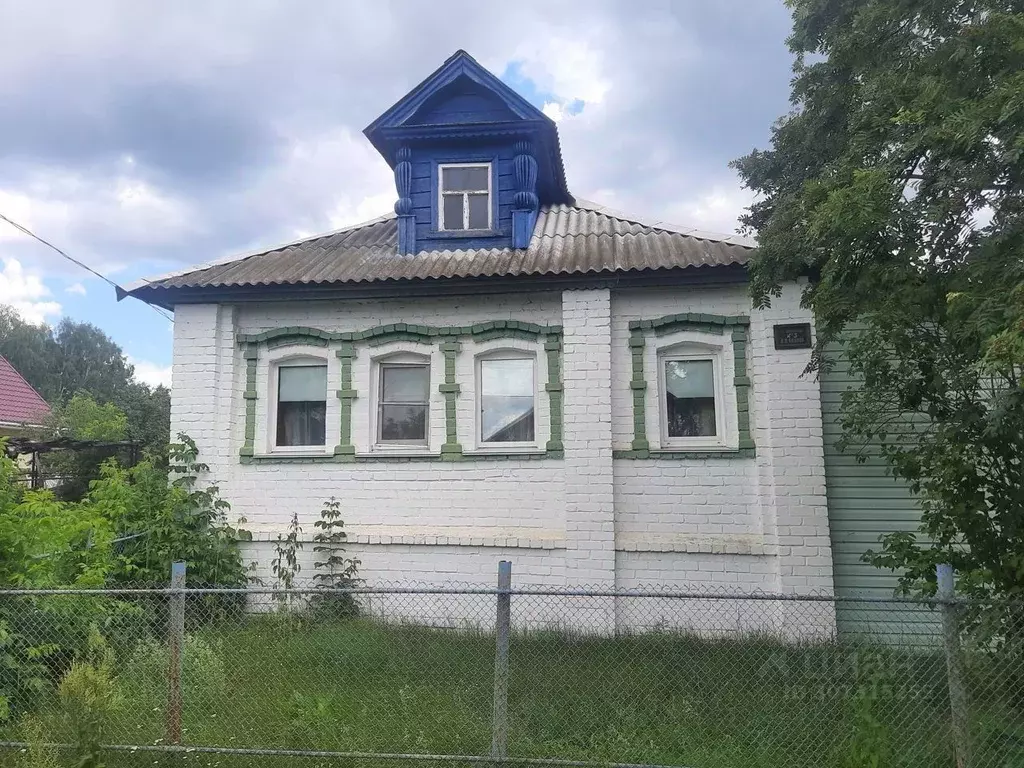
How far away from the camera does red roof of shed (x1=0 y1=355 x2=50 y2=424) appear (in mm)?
21406

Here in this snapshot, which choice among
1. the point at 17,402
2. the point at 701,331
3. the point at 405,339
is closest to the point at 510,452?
the point at 405,339

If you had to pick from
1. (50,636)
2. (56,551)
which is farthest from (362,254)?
(50,636)

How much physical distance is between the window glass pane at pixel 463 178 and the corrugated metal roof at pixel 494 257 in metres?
0.94

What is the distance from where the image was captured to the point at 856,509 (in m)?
7.61

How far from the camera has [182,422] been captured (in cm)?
821

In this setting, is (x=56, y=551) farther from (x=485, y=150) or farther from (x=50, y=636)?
(x=485, y=150)

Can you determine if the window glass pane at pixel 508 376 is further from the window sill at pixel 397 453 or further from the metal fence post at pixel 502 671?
the metal fence post at pixel 502 671

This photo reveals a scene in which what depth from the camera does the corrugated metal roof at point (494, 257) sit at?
7.75 metres

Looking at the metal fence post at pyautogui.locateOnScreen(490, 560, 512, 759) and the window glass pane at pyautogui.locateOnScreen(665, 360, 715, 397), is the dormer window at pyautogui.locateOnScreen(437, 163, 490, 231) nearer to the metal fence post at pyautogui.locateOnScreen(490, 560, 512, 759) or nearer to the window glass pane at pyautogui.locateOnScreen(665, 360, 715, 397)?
the window glass pane at pyautogui.locateOnScreen(665, 360, 715, 397)

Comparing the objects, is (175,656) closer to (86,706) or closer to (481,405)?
(86,706)

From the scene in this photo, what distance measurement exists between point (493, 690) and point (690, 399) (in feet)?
13.5

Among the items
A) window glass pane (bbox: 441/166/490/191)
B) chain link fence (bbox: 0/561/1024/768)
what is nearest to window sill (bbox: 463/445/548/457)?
chain link fence (bbox: 0/561/1024/768)

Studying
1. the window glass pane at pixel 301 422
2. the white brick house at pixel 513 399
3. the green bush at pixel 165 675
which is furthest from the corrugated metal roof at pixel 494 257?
the green bush at pixel 165 675

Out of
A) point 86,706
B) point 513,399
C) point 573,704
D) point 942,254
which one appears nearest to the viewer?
point 86,706
